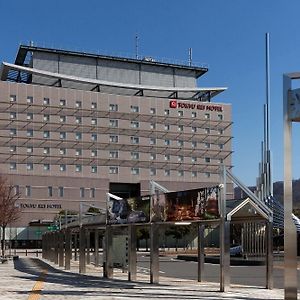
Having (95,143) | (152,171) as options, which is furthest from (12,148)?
(152,171)

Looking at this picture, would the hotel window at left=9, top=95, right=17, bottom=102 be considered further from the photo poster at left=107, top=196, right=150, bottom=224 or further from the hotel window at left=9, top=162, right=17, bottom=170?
the photo poster at left=107, top=196, right=150, bottom=224

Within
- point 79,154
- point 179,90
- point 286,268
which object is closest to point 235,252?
point 286,268

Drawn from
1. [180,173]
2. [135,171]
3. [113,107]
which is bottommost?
[180,173]

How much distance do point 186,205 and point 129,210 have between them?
4.13 meters

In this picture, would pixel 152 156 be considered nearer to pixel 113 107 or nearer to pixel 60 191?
pixel 113 107

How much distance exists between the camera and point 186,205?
1984cm

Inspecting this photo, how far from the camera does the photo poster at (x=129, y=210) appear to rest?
72.8ft

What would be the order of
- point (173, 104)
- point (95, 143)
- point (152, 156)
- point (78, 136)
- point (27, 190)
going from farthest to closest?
point (173, 104) → point (152, 156) → point (95, 143) → point (78, 136) → point (27, 190)

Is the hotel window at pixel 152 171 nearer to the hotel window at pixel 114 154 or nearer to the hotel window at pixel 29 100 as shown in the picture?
the hotel window at pixel 114 154

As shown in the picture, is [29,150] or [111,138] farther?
A: [111,138]

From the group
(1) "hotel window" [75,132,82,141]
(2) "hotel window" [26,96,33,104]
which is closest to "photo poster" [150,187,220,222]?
(2) "hotel window" [26,96,33,104]

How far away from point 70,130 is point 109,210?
82205 millimetres

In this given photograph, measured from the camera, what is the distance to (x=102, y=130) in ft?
356

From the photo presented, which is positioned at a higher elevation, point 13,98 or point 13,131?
point 13,98
